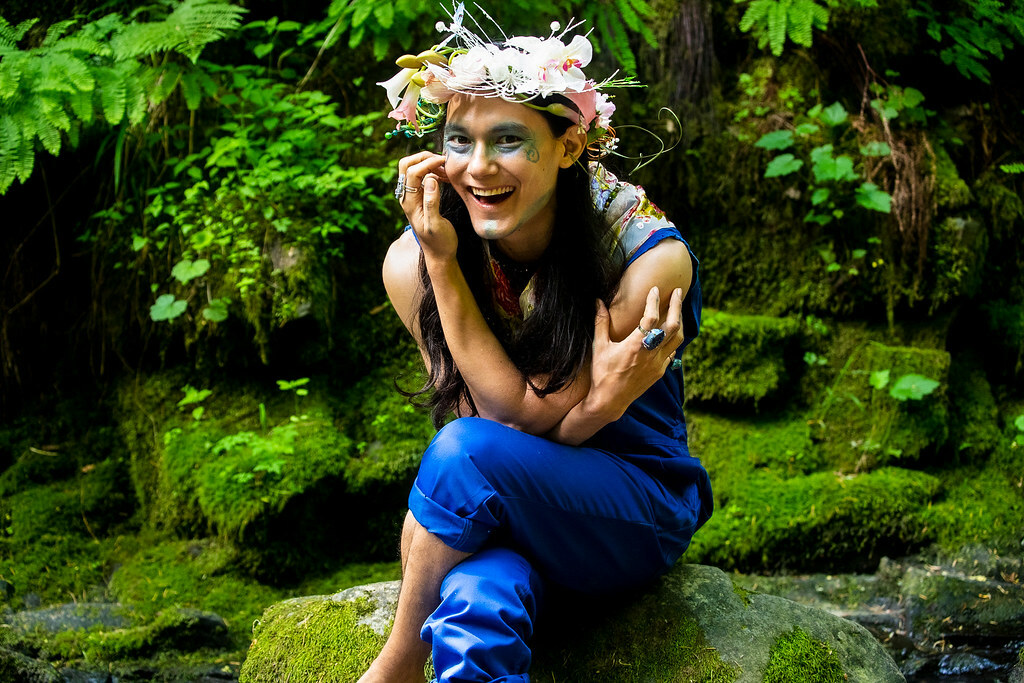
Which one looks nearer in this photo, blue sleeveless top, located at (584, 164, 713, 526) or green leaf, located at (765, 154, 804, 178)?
blue sleeveless top, located at (584, 164, 713, 526)

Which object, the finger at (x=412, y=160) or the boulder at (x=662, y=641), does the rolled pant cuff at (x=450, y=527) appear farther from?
the finger at (x=412, y=160)

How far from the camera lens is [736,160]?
4.52m

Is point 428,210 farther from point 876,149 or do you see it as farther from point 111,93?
point 876,149

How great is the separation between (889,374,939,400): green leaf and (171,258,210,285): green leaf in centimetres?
316

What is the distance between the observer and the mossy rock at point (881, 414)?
403 centimetres

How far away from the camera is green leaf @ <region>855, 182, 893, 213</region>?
4176mm

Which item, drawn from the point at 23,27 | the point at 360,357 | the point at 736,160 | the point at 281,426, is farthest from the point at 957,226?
the point at 23,27

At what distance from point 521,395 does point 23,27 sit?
3066 mm

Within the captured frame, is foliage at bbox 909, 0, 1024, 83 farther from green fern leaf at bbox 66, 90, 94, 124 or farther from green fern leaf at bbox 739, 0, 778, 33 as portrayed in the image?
green fern leaf at bbox 66, 90, 94, 124

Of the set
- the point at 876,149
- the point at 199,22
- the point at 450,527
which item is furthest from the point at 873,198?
→ the point at 199,22

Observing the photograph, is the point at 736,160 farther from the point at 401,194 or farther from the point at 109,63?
the point at 109,63

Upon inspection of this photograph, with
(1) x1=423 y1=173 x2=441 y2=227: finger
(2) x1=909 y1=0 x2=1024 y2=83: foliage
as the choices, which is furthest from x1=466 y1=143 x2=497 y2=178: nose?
(2) x1=909 y1=0 x2=1024 y2=83: foliage

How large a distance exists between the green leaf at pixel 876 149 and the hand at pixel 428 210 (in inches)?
110

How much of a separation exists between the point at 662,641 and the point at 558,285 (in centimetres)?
105
